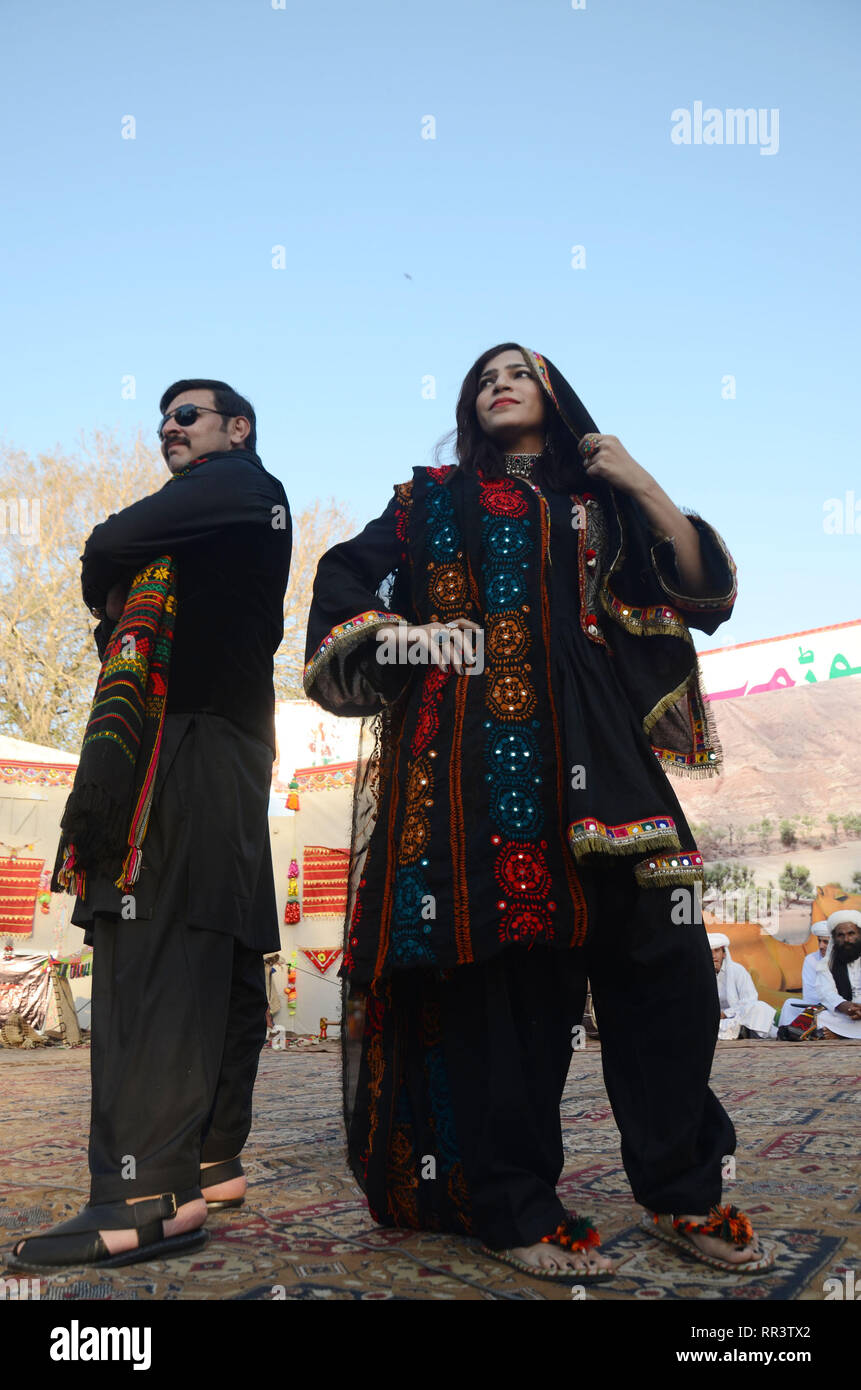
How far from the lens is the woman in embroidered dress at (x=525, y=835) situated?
1782 millimetres

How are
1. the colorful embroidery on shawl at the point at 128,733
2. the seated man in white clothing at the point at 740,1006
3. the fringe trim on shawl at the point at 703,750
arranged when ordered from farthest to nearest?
the seated man in white clothing at the point at 740,1006, the fringe trim on shawl at the point at 703,750, the colorful embroidery on shawl at the point at 128,733

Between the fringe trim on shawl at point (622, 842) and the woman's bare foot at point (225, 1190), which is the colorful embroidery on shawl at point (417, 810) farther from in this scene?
the woman's bare foot at point (225, 1190)

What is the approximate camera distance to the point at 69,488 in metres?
16.4

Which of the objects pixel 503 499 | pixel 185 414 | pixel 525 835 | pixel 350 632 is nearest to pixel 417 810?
pixel 525 835

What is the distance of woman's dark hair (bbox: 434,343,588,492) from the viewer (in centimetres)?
224

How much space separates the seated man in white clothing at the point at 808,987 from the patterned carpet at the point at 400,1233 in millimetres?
5690

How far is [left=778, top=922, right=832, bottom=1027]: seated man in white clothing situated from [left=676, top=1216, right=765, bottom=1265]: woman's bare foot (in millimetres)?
8922

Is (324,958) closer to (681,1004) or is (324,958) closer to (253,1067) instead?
(253,1067)

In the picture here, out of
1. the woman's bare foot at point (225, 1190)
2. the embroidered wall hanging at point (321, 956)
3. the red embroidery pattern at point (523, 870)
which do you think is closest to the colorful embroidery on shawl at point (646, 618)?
the red embroidery pattern at point (523, 870)

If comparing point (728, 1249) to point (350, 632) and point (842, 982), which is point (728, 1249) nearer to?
point (350, 632)

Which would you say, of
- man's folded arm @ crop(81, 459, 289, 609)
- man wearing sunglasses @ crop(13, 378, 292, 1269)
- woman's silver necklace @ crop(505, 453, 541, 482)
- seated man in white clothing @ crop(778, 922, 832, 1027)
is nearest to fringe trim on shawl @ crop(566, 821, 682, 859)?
man wearing sunglasses @ crop(13, 378, 292, 1269)

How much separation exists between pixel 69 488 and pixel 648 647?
15.9 meters

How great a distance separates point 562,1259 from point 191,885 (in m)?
0.95
